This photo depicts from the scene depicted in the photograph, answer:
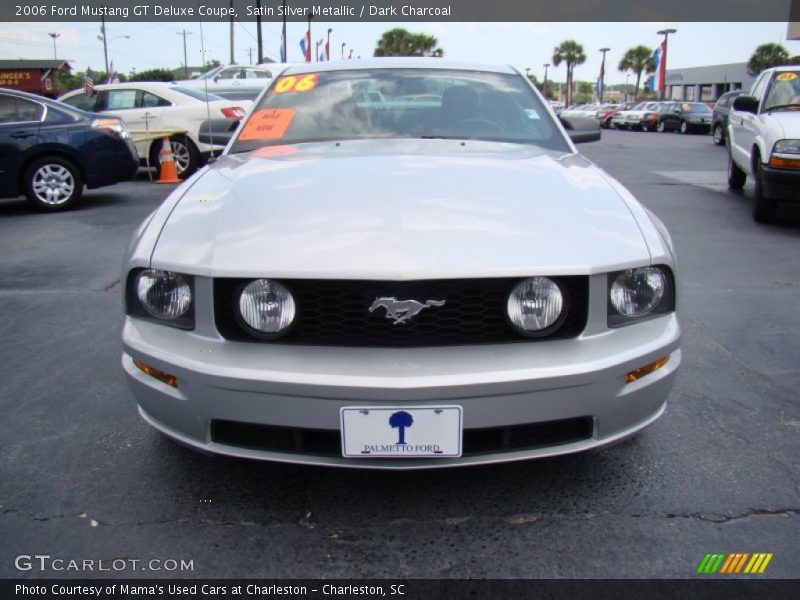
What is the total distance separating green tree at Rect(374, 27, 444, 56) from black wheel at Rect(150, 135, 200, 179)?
55.3m

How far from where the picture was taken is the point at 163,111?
10.7 metres

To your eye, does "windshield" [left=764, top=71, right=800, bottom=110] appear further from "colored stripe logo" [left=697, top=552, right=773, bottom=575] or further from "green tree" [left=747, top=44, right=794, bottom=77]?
"green tree" [left=747, top=44, right=794, bottom=77]

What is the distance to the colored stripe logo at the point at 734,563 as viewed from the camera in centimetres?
198

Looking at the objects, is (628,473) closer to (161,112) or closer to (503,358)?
(503,358)

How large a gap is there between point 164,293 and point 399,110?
167 centimetres

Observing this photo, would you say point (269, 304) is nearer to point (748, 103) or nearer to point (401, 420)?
point (401, 420)

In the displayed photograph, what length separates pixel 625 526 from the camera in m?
2.18

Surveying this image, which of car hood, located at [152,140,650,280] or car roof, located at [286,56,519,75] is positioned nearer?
car hood, located at [152,140,650,280]

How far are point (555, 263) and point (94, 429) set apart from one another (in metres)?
1.98

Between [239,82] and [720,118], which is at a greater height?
[239,82]

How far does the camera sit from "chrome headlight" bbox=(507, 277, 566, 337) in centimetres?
202

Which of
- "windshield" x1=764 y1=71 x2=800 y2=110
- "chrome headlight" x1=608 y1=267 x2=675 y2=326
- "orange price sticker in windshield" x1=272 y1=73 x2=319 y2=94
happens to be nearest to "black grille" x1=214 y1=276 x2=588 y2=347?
"chrome headlight" x1=608 y1=267 x2=675 y2=326

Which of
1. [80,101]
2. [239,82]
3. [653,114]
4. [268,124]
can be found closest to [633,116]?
[653,114]
